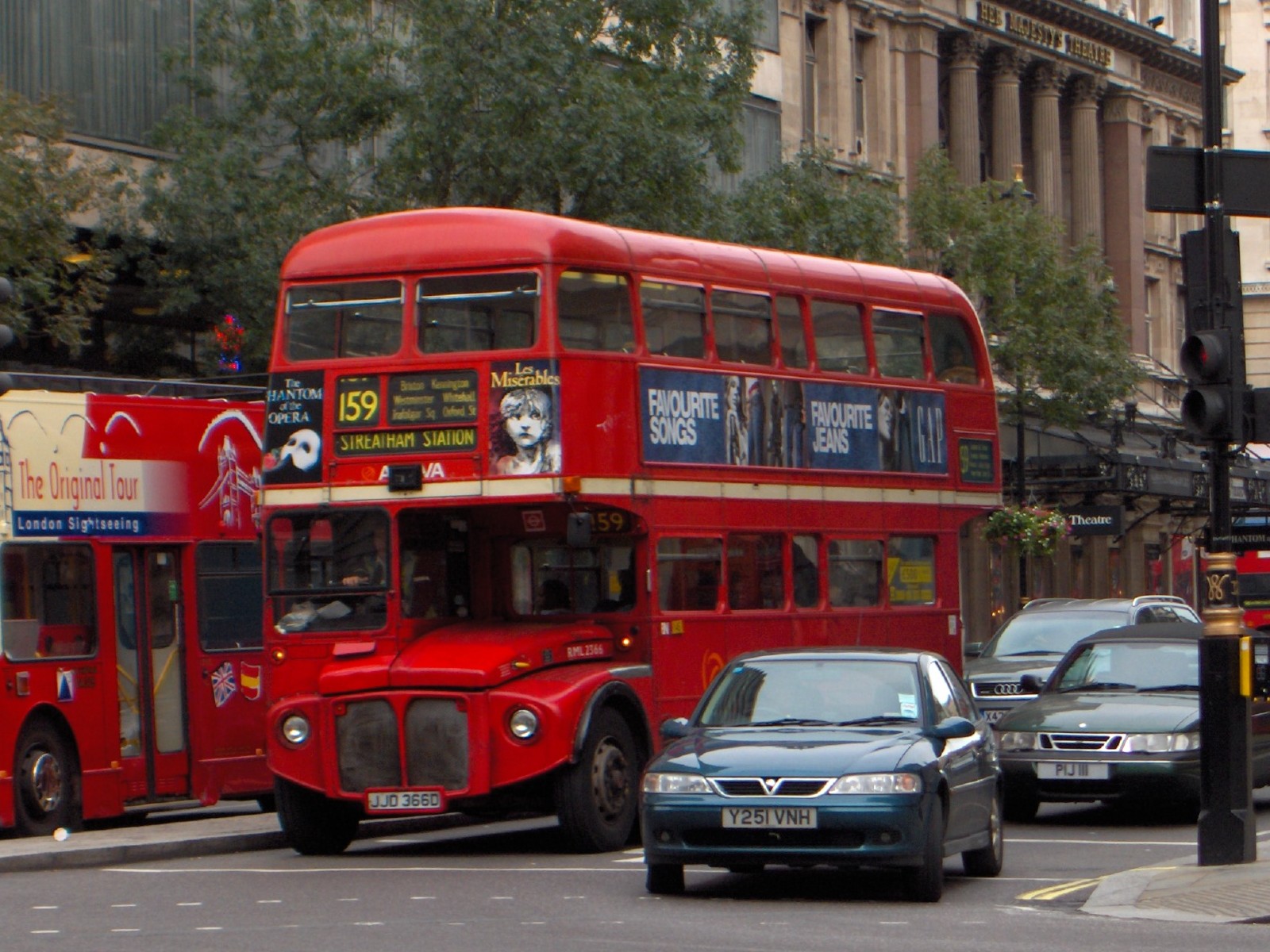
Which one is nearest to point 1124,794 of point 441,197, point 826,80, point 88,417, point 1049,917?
point 1049,917

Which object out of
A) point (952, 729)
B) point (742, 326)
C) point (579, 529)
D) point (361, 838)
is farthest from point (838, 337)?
point (952, 729)

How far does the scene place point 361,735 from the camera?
53.7 feet

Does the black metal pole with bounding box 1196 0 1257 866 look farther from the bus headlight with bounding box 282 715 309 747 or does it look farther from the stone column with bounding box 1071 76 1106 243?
the stone column with bounding box 1071 76 1106 243

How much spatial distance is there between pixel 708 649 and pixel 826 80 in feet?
107

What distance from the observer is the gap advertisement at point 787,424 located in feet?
58.3

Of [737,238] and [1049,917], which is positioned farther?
[737,238]

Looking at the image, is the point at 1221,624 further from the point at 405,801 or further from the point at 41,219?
the point at 41,219

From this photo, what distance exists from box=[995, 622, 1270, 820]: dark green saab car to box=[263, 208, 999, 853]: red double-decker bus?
2130 mm

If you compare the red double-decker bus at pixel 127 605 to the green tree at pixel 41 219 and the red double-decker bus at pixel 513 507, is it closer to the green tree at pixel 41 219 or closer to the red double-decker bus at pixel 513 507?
the red double-decker bus at pixel 513 507

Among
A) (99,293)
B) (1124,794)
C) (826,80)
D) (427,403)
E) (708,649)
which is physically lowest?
(1124,794)

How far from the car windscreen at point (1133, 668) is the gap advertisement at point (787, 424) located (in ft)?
7.50

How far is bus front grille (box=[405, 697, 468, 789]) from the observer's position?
16141 mm

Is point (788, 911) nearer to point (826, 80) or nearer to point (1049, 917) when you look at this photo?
point (1049, 917)

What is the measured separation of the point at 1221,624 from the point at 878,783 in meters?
2.84
